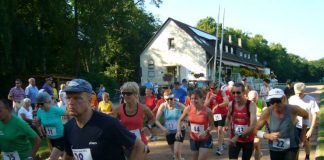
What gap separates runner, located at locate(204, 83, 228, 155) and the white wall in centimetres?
3337

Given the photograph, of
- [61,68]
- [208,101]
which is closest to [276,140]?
[208,101]

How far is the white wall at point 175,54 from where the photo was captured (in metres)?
46.7

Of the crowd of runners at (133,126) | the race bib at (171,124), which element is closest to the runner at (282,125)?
the crowd of runners at (133,126)

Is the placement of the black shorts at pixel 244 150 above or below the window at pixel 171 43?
below

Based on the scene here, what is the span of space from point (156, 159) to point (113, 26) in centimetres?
2791

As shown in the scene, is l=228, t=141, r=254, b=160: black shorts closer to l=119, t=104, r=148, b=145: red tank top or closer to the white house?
l=119, t=104, r=148, b=145: red tank top

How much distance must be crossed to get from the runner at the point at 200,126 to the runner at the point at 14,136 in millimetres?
3171

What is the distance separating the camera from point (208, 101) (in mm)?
12273

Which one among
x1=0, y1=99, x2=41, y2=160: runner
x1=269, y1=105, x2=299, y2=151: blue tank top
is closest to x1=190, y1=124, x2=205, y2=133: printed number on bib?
x1=269, y1=105, x2=299, y2=151: blue tank top

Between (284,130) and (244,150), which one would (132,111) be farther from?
(284,130)

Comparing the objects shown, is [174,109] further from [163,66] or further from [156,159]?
[163,66]

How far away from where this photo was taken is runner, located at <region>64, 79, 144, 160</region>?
331 centimetres

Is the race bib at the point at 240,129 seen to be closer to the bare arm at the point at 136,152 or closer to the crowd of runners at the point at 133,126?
the crowd of runners at the point at 133,126

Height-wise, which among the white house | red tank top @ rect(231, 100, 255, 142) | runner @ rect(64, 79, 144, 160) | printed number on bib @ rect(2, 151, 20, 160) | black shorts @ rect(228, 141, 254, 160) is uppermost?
the white house
